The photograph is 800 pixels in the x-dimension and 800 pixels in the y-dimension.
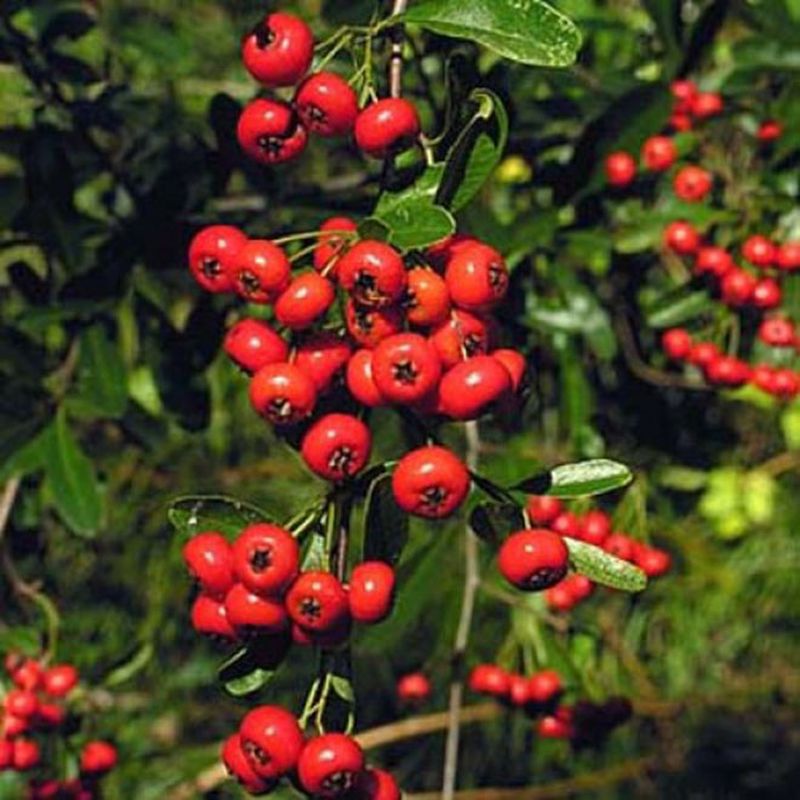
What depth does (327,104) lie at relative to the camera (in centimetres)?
106

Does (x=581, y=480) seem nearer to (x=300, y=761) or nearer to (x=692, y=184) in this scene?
(x=300, y=761)

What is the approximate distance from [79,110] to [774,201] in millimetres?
768

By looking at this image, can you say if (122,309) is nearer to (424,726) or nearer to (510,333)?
(510,333)

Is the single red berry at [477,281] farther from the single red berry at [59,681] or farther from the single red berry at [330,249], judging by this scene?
the single red berry at [59,681]

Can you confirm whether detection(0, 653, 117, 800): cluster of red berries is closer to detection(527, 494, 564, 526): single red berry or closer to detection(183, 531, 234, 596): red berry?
detection(527, 494, 564, 526): single red berry

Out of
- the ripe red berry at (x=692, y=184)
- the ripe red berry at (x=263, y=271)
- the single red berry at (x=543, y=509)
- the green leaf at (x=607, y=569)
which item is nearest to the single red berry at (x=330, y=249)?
the ripe red berry at (x=263, y=271)

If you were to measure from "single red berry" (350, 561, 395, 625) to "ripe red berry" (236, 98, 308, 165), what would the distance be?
291 millimetres

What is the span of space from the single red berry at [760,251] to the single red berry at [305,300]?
798 mm

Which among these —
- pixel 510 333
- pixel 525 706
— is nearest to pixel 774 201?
pixel 510 333

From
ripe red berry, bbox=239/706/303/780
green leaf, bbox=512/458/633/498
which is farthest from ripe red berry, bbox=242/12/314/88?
ripe red berry, bbox=239/706/303/780

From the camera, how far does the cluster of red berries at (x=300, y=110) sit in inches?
40.8

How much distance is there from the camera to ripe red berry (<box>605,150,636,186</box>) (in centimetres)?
174

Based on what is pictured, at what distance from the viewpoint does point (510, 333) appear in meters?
1.71

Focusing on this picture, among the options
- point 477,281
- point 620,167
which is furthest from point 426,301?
point 620,167
